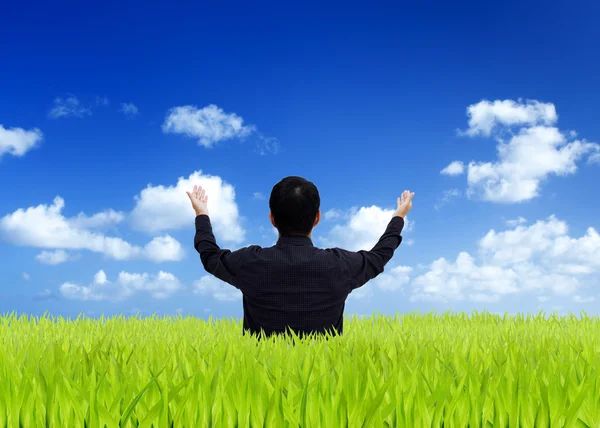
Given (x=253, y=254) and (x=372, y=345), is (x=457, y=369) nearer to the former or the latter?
(x=372, y=345)

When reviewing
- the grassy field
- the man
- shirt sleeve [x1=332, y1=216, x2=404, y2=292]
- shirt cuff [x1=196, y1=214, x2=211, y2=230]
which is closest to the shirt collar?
the man

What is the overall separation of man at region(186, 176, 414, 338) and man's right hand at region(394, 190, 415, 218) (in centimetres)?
59

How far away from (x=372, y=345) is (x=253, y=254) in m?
1.03

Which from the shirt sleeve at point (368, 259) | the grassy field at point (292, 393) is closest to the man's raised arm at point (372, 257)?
the shirt sleeve at point (368, 259)

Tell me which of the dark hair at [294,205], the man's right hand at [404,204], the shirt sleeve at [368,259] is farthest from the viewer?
the man's right hand at [404,204]

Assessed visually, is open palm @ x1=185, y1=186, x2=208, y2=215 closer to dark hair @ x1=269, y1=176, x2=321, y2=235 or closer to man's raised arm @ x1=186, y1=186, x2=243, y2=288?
man's raised arm @ x1=186, y1=186, x2=243, y2=288

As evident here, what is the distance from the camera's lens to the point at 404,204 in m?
4.64

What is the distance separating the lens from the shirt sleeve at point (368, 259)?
392cm

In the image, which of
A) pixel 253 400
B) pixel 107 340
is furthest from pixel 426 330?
pixel 253 400

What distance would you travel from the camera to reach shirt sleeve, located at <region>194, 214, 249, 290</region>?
393 centimetres

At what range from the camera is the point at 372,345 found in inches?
141

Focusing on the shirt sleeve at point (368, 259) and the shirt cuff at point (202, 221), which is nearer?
the shirt sleeve at point (368, 259)

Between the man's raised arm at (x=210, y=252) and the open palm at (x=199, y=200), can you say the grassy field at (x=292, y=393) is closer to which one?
the man's raised arm at (x=210, y=252)

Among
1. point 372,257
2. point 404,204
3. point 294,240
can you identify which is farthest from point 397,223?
point 294,240
